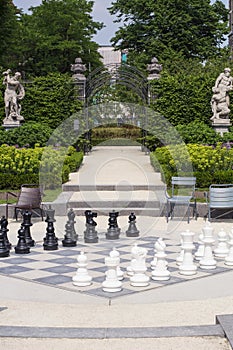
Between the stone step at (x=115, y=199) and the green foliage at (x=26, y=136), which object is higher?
the green foliage at (x=26, y=136)

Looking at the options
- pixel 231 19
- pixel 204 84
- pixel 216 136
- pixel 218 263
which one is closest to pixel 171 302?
→ pixel 218 263

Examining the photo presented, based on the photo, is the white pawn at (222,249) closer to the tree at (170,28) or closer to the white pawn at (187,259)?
the white pawn at (187,259)

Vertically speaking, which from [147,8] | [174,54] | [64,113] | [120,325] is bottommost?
[120,325]

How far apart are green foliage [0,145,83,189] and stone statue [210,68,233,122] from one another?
8.28m

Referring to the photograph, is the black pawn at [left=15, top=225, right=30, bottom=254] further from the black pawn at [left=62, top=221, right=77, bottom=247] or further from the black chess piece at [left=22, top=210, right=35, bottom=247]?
the black pawn at [left=62, top=221, right=77, bottom=247]

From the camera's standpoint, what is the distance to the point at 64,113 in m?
23.2

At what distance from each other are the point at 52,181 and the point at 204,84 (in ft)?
34.0

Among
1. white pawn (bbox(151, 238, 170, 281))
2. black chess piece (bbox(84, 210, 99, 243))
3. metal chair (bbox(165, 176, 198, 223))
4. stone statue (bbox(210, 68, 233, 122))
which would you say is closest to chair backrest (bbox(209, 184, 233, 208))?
metal chair (bbox(165, 176, 198, 223))

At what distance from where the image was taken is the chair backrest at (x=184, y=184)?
1212 centimetres

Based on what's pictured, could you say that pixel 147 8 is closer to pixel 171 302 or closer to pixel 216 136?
pixel 216 136

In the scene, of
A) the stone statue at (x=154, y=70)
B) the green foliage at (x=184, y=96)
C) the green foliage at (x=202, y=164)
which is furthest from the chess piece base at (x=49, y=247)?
the stone statue at (x=154, y=70)

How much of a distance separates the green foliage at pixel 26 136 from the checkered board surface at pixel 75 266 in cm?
1094

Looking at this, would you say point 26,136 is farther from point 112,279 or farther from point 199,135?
point 112,279

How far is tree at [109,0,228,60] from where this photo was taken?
3422 cm
